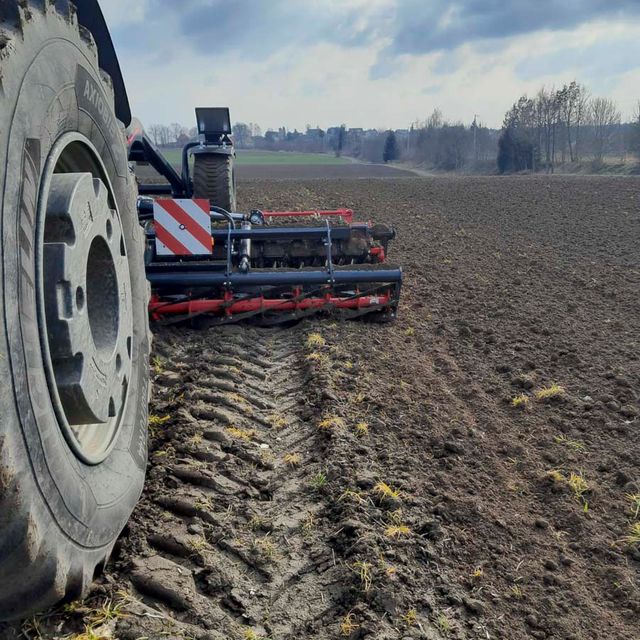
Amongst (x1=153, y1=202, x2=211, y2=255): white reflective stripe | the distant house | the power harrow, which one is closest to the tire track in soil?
the power harrow

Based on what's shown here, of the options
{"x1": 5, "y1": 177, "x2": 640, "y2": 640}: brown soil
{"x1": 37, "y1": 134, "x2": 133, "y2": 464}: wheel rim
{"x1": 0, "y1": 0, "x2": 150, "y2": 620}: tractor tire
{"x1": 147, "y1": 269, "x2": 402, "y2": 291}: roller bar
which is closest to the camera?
{"x1": 0, "y1": 0, "x2": 150, "y2": 620}: tractor tire

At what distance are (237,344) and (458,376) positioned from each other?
192 centimetres

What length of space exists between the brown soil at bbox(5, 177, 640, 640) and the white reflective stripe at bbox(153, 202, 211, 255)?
2.58 ft

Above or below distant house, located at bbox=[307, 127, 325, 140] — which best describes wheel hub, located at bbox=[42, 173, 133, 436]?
below

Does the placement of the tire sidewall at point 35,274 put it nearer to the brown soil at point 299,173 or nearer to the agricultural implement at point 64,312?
the agricultural implement at point 64,312

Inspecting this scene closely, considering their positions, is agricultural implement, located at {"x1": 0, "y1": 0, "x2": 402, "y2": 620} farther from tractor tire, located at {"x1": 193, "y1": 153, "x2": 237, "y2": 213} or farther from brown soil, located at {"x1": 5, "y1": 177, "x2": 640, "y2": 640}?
tractor tire, located at {"x1": 193, "y1": 153, "x2": 237, "y2": 213}

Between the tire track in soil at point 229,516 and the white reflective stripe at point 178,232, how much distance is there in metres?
1.47

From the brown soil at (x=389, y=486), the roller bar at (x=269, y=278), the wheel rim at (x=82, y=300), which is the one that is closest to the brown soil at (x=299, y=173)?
the roller bar at (x=269, y=278)

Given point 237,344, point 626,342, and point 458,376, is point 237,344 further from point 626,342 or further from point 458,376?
point 626,342

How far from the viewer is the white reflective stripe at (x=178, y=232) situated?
546 centimetres

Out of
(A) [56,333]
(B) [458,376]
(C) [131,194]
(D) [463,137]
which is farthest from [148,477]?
(D) [463,137]

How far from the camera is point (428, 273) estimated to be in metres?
8.80

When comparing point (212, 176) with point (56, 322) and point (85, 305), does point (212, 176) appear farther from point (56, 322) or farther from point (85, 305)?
point (56, 322)

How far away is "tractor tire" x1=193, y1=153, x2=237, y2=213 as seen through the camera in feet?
27.0
